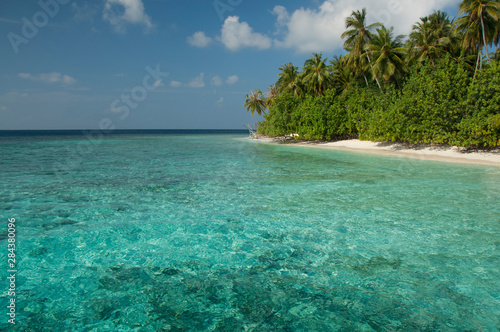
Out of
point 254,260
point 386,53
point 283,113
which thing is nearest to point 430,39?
point 386,53

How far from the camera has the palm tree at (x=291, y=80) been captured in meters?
48.8

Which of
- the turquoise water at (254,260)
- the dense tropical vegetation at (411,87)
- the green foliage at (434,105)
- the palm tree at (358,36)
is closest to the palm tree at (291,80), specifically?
the dense tropical vegetation at (411,87)

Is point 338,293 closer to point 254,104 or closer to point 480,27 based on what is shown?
point 480,27

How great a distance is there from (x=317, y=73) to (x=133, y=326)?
43.9 metres

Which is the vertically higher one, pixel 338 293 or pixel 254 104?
pixel 254 104

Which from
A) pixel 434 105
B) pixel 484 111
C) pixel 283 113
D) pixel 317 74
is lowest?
pixel 484 111

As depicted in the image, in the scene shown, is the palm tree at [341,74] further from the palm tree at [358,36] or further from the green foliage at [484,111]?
the green foliage at [484,111]

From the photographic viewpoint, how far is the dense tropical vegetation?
73.6ft

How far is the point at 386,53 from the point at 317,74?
445 inches

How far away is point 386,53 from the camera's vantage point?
1307 inches

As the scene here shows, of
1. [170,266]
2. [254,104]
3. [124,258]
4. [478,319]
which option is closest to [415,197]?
[478,319]

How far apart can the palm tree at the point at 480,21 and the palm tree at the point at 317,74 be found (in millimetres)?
17923

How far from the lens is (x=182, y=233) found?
22.6ft

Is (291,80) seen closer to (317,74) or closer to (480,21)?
(317,74)
